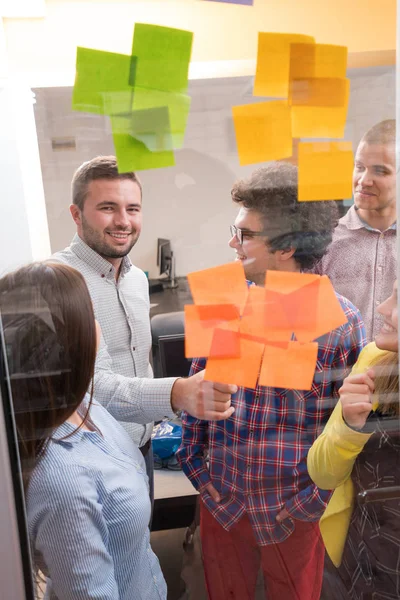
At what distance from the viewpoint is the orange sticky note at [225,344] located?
95 centimetres

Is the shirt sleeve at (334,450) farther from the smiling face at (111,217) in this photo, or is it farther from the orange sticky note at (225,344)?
the smiling face at (111,217)

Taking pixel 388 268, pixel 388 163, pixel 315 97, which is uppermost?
pixel 315 97

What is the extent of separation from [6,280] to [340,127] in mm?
630

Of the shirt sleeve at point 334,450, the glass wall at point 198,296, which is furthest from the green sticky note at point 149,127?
the shirt sleeve at point 334,450

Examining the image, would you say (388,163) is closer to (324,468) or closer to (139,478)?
(324,468)

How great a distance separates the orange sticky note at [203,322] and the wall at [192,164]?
8 cm

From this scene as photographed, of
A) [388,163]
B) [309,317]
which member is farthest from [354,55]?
[309,317]

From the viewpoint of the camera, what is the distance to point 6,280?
2.96 ft

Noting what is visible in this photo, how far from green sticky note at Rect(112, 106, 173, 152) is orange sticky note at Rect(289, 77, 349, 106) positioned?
0.72 feet

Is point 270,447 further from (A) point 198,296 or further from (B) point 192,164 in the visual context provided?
(B) point 192,164

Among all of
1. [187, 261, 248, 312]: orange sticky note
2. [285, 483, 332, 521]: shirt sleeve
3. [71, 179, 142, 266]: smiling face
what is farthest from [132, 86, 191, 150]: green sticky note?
[285, 483, 332, 521]: shirt sleeve

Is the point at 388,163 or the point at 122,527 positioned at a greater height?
the point at 388,163

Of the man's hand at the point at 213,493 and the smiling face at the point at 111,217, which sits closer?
the smiling face at the point at 111,217

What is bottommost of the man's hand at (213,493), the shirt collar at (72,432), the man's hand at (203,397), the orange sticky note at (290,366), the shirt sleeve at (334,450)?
the man's hand at (213,493)
